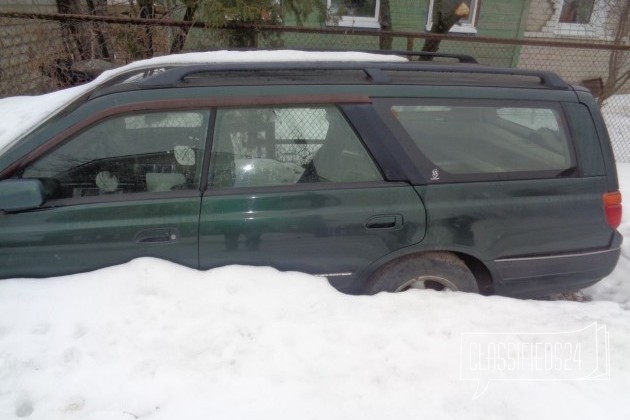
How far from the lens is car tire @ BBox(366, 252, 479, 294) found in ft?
8.88

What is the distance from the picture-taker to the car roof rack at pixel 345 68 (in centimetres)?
247

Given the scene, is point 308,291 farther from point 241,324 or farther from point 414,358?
point 414,358

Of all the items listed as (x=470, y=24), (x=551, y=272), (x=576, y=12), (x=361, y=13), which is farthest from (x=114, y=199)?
(x=576, y=12)

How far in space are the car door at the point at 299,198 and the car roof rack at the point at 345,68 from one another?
0.33 meters

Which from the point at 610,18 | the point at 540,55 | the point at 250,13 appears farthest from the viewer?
the point at 540,55

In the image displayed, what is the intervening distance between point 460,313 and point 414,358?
48cm

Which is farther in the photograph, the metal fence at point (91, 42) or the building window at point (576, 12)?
the building window at point (576, 12)

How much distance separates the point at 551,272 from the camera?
9.39 feet

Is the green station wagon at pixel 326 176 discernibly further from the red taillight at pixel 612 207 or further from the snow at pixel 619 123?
the snow at pixel 619 123

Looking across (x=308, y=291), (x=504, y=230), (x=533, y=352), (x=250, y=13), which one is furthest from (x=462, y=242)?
(x=250, y=13)

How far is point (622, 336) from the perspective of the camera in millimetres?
2615

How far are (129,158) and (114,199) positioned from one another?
23cm

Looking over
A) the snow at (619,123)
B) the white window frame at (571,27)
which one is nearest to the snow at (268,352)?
the snow at (619,123)

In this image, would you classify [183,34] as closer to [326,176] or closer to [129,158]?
[129,158]
